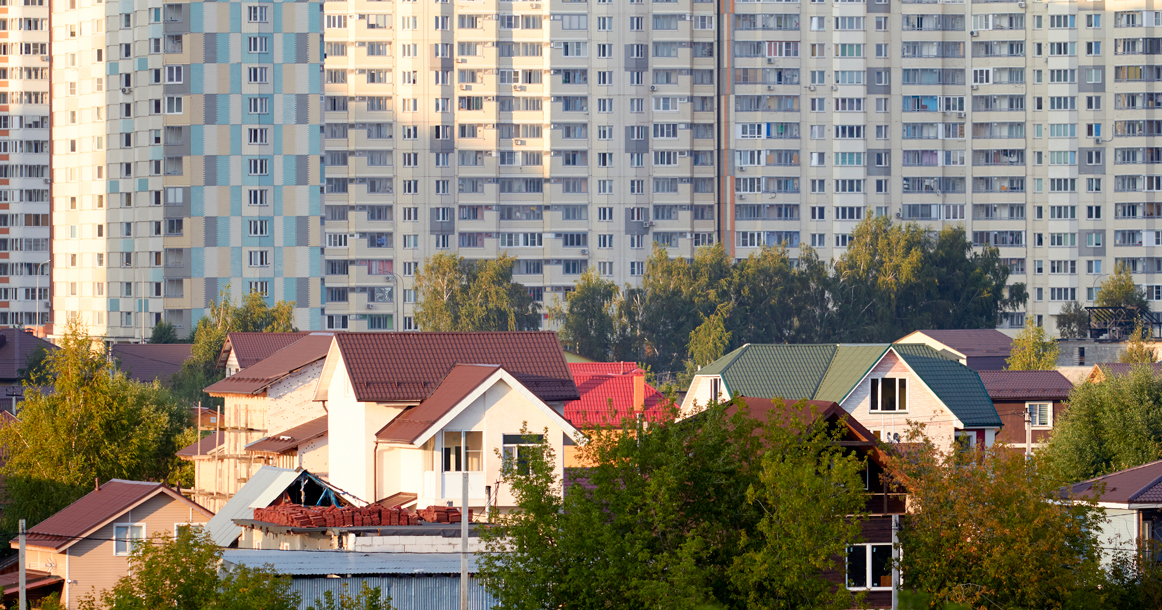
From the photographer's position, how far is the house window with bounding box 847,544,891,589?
37.6 metres

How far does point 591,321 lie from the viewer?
12338cm

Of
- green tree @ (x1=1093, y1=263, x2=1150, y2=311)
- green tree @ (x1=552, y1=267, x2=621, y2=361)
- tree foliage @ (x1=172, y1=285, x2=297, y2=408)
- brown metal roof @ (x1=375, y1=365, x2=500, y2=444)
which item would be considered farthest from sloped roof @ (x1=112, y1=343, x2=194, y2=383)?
green tree @ (x1=1093, y1=263, x2=1150, y2=311)

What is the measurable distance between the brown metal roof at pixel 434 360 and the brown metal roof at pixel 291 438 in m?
6.72

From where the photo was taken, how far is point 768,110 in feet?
477

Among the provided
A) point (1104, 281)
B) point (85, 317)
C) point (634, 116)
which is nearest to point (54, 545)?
point (85, 317)

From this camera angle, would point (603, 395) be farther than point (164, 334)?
No

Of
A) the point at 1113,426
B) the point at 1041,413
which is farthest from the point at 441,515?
the point at 1041,413

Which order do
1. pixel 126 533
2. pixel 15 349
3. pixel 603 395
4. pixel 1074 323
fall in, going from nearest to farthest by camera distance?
pixel 126 533 → pixel 603 395 → pixel 15 349 → pixel 1074 323

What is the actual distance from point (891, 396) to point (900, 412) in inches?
29.5

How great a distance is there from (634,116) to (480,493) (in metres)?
102

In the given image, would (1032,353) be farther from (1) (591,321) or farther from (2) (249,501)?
(2) (249,501)

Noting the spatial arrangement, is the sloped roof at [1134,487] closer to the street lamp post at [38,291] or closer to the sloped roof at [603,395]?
the sloped roof at [603,395]

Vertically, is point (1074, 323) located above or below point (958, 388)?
above

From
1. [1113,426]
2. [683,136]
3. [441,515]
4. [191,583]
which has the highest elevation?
[683,136]
